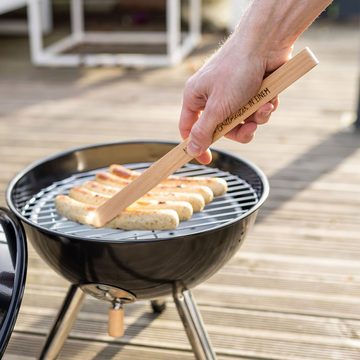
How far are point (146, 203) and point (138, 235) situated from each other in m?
0.09

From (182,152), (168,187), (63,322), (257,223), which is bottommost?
(257,223)

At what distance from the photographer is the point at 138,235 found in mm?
1533

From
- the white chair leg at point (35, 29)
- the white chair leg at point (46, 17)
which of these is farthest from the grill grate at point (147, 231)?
Answer: the white chair leg at point (46, 17)

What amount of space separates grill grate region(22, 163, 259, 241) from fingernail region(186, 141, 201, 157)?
17 centimetres

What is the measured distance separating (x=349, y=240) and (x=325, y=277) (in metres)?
0.31

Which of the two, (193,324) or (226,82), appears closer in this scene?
(226,82)

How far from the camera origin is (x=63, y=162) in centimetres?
183

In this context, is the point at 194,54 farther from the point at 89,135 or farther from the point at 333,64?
the point at 89,135

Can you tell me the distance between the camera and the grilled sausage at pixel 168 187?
1.64 meters

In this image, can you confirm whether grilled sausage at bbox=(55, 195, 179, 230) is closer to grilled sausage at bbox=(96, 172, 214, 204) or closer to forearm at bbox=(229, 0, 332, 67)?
grilled sausage at bbox=(96, 172, 214, 204)

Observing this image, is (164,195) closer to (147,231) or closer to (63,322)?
(147,231)

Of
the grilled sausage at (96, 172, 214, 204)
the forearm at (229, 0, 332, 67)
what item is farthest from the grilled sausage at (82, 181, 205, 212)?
the forearm at (229, 0, 332, 67)

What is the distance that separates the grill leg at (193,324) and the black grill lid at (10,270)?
1.29ft

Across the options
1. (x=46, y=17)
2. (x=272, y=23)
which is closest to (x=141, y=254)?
(x=272, y=23)
